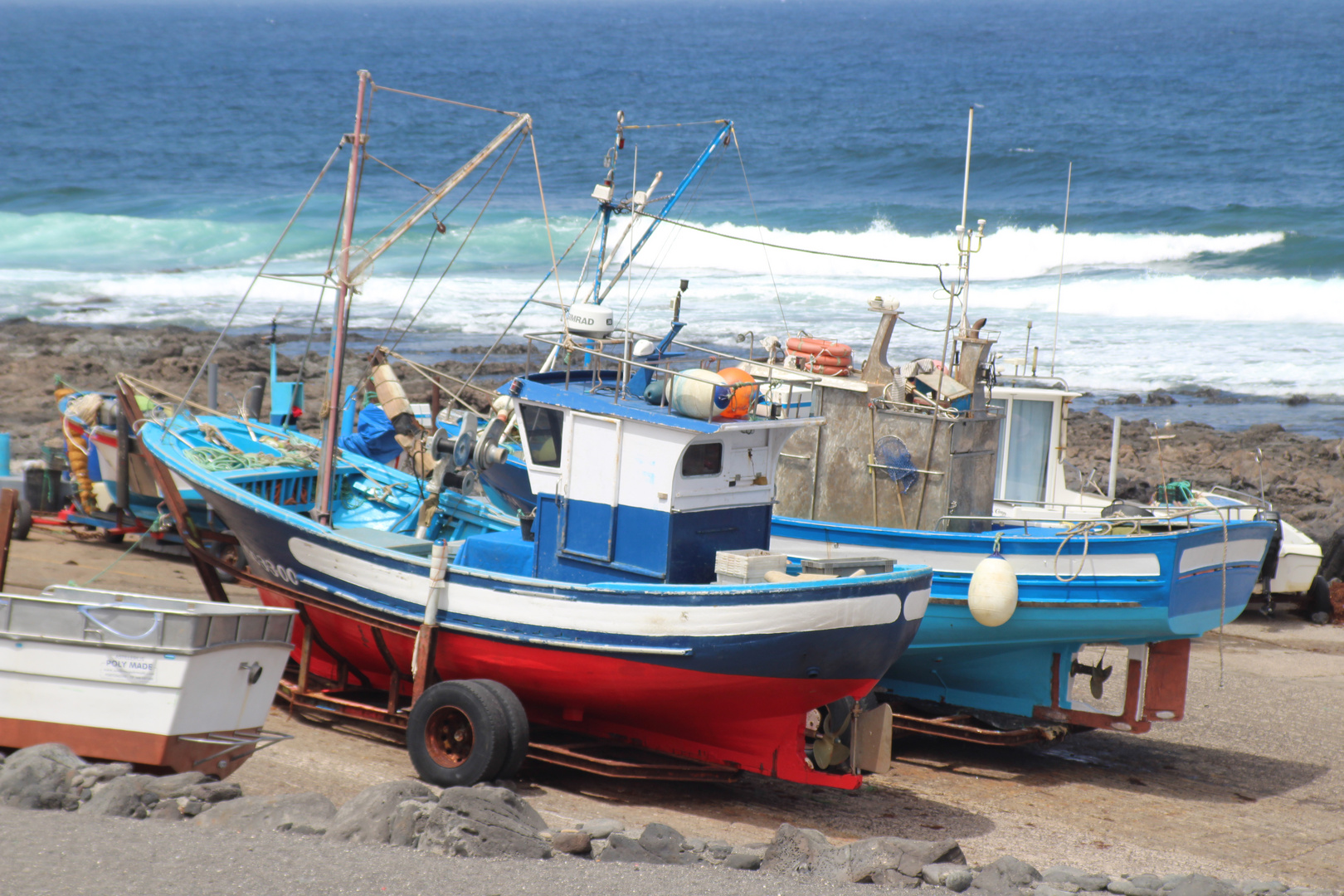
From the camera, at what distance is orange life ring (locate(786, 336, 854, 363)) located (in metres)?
11.3

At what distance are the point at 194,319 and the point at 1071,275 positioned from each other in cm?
2406

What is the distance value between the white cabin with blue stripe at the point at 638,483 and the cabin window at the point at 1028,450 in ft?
11.1

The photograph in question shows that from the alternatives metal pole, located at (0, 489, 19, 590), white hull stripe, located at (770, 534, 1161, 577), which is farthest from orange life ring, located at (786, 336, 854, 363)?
metal pole, located at (0, 489, 19, 590)

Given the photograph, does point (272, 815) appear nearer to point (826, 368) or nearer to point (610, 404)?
point (610, 404)

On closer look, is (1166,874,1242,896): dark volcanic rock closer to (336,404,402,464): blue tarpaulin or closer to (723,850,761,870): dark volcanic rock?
(723,850,761,870): dark volcanic rock

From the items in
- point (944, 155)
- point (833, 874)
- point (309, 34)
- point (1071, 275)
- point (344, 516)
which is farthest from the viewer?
point (309, 34)

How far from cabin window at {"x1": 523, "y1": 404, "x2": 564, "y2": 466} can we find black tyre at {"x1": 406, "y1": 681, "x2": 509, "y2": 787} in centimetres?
163

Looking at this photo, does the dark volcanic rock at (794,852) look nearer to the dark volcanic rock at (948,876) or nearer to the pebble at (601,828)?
the dark volcanic rock at (948,876)

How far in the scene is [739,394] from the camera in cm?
863

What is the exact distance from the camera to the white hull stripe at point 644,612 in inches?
317

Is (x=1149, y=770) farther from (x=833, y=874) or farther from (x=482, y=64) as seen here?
(x=482, y=64)

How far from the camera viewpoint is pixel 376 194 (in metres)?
49.7

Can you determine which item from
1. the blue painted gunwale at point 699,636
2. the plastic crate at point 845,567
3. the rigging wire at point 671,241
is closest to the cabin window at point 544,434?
the blue painted gunwale at point 699,636

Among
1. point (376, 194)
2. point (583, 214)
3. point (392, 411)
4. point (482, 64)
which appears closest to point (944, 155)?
point (583, 214)
